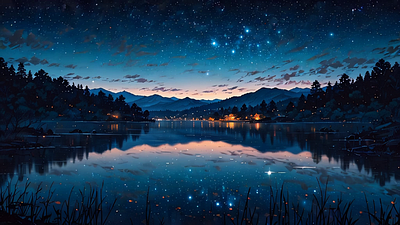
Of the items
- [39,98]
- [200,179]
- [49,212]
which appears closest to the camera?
[49,212]

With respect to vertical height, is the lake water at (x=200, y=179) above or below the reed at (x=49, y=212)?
below

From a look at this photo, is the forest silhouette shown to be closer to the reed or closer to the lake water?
the lake water

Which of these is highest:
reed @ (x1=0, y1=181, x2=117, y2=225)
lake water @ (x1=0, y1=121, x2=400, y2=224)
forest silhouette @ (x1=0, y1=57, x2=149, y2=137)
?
forest silhouette @ (x1=0, y1=57, x2=149, y2=137)

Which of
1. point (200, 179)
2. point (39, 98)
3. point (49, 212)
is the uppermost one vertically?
point (39, 98)

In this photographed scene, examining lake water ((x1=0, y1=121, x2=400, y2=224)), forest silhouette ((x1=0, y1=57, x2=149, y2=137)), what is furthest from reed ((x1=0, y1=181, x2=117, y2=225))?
forest silhouette ((x1=0, y1=57, x2=149, y2=137))

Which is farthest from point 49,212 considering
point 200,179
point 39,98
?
point 39,98

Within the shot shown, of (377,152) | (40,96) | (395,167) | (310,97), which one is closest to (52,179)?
(395,167)

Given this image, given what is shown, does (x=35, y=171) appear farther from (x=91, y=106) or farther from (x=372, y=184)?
(x=91, y=106)

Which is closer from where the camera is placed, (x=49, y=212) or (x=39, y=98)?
(x=49, y=212)

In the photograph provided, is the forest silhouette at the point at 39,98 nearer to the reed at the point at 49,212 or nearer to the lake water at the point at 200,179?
the lake water at the point at 200,179

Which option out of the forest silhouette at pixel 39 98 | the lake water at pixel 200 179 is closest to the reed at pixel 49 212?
the lake water at pixel 200 179

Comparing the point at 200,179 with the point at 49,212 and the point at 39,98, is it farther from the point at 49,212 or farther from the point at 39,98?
the point at 39,98

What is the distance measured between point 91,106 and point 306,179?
206m

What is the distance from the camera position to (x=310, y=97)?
193375 mm
